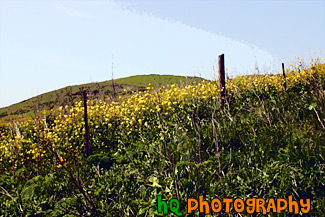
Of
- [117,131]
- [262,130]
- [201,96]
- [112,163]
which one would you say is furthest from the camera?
[201,96]

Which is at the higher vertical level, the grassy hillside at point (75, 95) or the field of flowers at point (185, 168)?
the grassy hillside at point (75, 95)

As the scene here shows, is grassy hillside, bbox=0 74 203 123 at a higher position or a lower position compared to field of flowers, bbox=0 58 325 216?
higher

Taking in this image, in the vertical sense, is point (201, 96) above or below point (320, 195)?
above

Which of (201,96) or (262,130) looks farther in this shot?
(201,96)

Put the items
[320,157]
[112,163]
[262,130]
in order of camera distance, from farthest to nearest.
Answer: [112,163] → [262,130] → [320,157]

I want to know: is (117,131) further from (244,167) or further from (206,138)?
(244,167)

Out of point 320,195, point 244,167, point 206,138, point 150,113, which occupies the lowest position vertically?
point 320,195

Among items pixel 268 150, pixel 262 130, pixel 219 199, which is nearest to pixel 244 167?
pixel 268 150

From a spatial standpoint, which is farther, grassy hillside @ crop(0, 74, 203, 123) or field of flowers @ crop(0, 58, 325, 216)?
grassy hillside @ crop(0, 74, 203, 123)

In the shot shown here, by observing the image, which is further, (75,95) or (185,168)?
(75,95)

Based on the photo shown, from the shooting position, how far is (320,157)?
3.59 metres

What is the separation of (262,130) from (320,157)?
1051 millimetres

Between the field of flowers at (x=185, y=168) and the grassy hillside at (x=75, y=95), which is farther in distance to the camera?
the grassy hillside at (x=75, y=95)

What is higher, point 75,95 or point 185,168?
point 75,95
